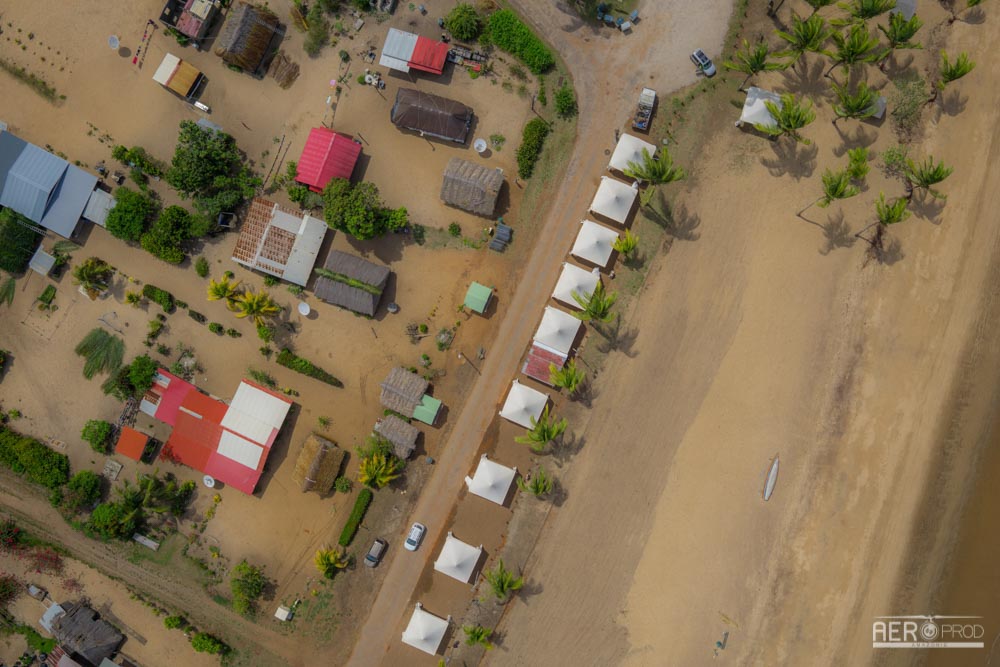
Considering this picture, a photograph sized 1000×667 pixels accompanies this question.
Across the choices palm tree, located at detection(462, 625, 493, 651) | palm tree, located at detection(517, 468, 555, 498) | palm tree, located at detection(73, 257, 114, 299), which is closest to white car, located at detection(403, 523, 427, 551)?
palm tree, located at detection(462, 625, 493, 651)

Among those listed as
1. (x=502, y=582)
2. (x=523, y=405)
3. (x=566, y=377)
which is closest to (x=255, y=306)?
(x=523, y=405)

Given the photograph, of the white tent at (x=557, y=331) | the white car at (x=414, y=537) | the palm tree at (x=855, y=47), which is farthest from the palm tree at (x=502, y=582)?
the palm tree at (x=855, y=47)

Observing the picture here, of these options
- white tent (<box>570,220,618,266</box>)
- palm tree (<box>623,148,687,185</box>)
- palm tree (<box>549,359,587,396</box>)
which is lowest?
palm tree (<box>549,359,587,396</box>)

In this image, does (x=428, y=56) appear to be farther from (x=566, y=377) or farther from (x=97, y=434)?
(x=97, y=434)

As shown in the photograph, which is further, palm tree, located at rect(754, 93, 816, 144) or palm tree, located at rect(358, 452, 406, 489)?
palm tree, located at rect(358, 452, 406, 489)

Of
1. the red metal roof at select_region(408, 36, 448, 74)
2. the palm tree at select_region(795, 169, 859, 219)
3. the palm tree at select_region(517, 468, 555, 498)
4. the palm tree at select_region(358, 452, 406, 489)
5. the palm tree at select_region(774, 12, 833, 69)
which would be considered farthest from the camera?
the red metal roof at select_region(408, 36, 448, 74)

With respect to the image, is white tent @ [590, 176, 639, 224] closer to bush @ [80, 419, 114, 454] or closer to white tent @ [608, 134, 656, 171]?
white tent @ [608, 134, 656, 171]
